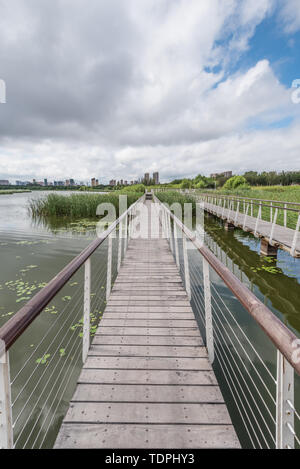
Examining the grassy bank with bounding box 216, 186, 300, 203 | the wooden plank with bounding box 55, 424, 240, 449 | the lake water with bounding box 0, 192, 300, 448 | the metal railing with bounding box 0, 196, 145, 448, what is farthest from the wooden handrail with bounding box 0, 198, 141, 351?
the grassy bank with bounding box 216, 186, 300, 203

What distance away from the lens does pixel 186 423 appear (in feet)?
4.74

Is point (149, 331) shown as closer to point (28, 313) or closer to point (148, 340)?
point (148, 340)

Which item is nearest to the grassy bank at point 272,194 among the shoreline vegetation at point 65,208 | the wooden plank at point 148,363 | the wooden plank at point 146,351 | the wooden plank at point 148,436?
the shoreline vegetation at point 65,208

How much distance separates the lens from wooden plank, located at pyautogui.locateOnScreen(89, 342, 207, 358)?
2098 millimetres

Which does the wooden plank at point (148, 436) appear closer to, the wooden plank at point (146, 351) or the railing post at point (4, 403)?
the railing post at point (4, 403)

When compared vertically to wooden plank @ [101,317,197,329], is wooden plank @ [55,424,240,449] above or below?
below

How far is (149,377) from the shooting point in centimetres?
183

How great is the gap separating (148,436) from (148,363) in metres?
0.63

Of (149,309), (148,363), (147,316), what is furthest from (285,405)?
(149,309)

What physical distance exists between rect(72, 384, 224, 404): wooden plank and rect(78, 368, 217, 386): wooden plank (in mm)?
39

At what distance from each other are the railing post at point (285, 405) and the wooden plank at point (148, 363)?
3.31ft

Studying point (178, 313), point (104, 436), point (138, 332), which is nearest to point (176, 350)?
point (138, 332)

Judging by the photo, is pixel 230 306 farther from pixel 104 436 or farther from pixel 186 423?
pixel 104 436

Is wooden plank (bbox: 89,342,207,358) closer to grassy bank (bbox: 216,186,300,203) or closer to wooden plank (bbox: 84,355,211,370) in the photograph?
wooden plank (bbox: 84,355,211,370)
